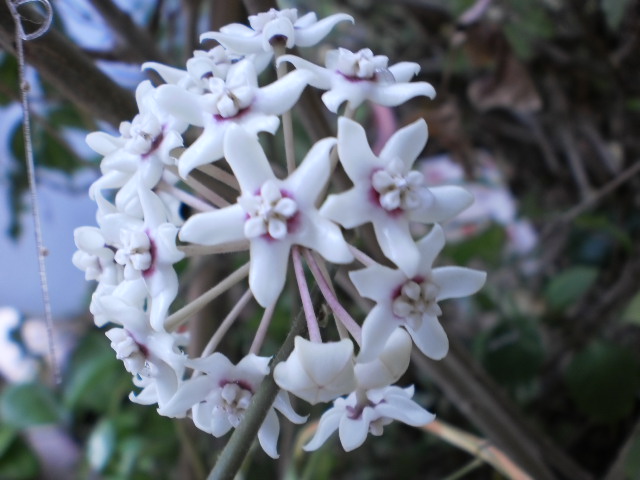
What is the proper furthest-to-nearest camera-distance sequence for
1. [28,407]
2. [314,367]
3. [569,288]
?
[28,407], [569,288], [314,367]

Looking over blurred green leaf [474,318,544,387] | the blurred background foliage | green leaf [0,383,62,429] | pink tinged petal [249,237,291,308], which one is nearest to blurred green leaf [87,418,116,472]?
the blurred background foliage

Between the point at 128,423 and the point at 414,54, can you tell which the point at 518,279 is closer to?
the point at 414,54

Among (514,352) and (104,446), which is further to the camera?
(104,446)

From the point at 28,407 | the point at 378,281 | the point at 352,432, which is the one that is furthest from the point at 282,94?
the point at 28,407

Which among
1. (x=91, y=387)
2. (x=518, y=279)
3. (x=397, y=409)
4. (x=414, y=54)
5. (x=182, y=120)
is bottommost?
(x=91, y=387)

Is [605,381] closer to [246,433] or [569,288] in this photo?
[569,288]

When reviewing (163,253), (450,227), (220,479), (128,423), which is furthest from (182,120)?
(450,227)
